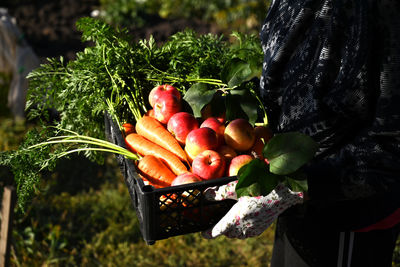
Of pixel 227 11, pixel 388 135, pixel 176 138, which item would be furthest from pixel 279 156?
pixel 227 11

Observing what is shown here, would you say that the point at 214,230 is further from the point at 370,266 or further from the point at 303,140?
the point at 370,266

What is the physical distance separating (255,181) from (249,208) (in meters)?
0.11

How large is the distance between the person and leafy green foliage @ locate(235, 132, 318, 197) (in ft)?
0.20

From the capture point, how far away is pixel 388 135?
3.61 ft

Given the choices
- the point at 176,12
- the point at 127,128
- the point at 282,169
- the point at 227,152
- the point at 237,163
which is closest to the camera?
the point at 282,169

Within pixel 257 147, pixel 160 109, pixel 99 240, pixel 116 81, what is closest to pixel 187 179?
pixel 257 147

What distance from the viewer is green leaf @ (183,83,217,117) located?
4.83 feet

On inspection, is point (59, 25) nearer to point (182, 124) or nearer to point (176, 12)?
point (176, 12)

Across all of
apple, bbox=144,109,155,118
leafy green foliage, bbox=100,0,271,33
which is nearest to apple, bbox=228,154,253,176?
apple, bbox=144,109,155,118

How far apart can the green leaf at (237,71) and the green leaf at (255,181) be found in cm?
42

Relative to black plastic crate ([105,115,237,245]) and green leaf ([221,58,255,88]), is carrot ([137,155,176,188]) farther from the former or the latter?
green leaf ([221,58,255,88])

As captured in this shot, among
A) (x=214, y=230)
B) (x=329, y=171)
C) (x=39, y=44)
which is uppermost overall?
(x=329, y=171)

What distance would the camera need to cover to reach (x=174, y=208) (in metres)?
1.22

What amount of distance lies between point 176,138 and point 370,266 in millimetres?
803
